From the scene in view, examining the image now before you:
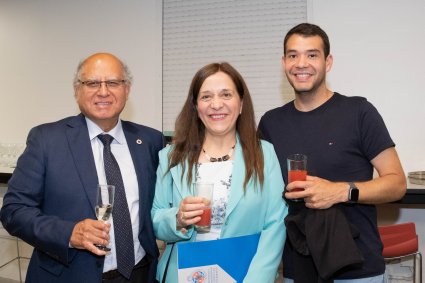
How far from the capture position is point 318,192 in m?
1.75

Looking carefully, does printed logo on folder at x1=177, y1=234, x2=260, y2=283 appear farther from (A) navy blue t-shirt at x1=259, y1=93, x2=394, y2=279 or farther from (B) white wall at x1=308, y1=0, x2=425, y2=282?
(B) white wall at x1=308, y1=0, x2=425, y2=282

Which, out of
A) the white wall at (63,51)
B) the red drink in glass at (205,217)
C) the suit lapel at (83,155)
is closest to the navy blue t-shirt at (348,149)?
the red drink in glass at (205,217)

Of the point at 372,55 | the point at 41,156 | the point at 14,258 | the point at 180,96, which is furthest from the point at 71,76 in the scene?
the point at 372,55

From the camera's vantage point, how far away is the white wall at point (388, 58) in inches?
131

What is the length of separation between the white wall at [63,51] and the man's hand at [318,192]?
8.51ft

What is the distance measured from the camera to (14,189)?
181 centimetres

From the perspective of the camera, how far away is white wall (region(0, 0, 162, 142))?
4121 millimetres

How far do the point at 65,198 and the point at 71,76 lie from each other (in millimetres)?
2920

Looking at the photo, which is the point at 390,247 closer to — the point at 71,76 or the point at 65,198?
the point at 65,198

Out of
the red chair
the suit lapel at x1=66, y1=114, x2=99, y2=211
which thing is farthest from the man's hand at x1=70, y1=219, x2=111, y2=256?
the red chair

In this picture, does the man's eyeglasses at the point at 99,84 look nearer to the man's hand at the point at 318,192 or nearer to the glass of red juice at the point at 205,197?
the glass of red juice at the point at 205,197

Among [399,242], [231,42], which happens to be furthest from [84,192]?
[231,42]

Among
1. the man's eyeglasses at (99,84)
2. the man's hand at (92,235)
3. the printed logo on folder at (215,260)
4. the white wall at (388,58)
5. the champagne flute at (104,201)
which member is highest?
the white wall at (388,58)

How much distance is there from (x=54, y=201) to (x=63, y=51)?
3051 millimetres
